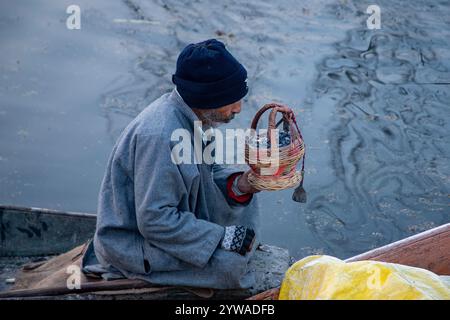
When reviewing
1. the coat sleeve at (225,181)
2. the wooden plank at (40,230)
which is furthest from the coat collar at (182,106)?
the wooden plank at (40,230)

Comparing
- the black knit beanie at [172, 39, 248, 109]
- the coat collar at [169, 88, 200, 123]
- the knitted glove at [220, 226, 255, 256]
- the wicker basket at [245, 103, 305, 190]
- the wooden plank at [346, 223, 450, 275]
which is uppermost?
the black knit beanie at [172, 39, 248, 109]

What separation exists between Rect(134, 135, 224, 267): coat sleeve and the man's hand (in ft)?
1.10

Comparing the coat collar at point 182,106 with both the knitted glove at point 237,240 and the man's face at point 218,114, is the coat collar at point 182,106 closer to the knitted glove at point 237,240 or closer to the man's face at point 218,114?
the man's face at point 218,114

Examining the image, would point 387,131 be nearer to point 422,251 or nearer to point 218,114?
point 422,251

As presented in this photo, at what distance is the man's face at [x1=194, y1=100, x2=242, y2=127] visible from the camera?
306 centimetres

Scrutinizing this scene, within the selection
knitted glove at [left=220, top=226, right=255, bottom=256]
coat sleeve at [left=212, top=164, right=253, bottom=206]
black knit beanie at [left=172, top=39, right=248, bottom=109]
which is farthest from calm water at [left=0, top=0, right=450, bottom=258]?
black knit beanie at [left=172, top=39, right=248, bottom=109]

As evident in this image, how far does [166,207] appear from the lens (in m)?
2.85

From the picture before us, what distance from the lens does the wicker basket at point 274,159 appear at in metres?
2.99

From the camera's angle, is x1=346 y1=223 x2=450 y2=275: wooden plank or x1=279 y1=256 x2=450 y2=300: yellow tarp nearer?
x1=279 y1=256 x2=450 y2=300: yellow tarp

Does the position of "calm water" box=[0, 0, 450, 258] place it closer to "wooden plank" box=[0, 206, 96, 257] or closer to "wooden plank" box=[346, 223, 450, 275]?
"wooden plank" box=[0, 206, 96, 257]

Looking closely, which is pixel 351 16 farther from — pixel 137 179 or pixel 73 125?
pixel 137 179

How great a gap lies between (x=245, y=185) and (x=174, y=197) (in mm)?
468

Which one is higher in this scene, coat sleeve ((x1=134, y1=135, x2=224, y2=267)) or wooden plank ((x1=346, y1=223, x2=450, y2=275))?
coat sleeve ((x1=134, y1=135, x2=224, y2=267))

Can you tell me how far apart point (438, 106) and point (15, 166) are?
15.4 feet
